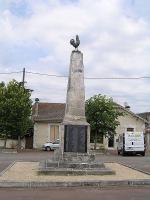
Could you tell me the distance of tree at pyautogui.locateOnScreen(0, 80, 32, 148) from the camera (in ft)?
157

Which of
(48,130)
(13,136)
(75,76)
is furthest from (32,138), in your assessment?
(75,76)

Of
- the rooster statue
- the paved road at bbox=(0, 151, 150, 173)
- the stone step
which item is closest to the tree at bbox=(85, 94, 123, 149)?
the paved road at bbox=(0, 151, 150, 173)

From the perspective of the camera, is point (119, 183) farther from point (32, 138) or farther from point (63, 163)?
point (32, 138)

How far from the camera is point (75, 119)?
70.1 feet

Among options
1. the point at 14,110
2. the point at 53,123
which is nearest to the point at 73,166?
the point at 14,110

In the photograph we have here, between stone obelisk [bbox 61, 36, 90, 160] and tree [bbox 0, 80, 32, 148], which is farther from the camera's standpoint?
tree [bbox 0, 80, 32, 148]

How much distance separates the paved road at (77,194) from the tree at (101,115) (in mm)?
34133

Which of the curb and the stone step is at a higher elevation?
the stone step

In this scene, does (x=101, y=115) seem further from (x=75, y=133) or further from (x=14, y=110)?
(x=75, y=133)

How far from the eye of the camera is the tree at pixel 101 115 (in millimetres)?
49906

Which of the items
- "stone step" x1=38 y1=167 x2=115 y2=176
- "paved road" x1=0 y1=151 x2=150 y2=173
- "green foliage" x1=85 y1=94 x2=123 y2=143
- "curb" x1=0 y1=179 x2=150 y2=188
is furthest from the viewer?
"green foliage" x1=85 y1=94 x2=123 y2=143

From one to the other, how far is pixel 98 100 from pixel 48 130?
8844 millimetres

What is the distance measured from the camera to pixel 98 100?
2002 inches

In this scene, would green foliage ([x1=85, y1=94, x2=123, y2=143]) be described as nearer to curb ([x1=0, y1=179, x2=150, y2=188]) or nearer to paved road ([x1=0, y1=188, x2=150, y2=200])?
curb ([x1=0, y1=179, x2=150, y2=188])
